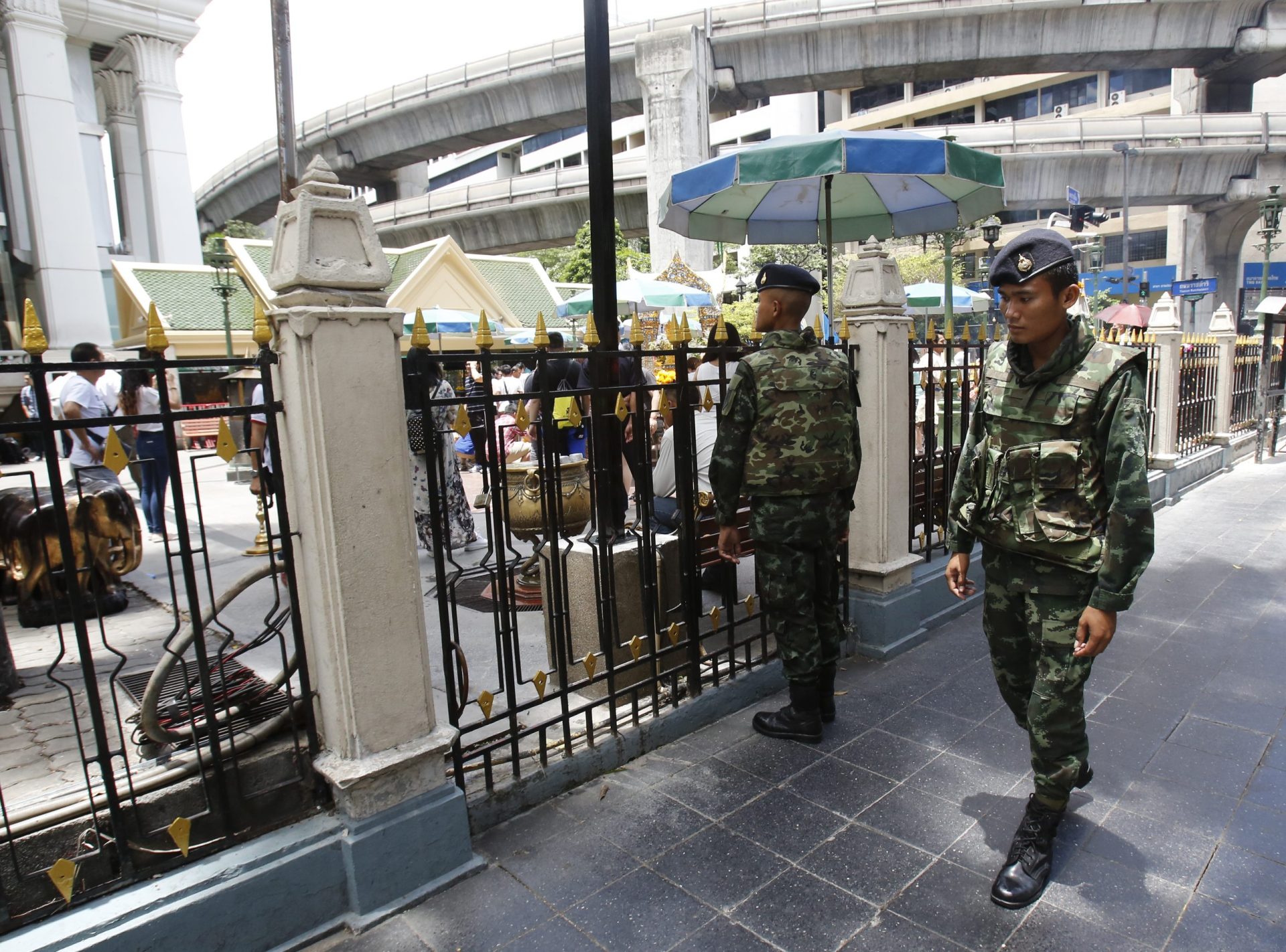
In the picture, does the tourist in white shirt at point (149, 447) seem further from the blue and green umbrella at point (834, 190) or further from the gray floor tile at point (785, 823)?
the gray floor tile at point (785, 823)

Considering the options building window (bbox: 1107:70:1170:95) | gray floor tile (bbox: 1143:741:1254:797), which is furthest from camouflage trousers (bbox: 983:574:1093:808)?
building window (bbox: 1107:70:1170:95)

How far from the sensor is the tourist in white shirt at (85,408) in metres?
5.85

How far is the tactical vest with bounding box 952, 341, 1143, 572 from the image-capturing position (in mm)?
2426

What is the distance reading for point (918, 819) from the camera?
2.89 m

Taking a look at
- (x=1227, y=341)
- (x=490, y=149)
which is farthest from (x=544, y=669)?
(x=490, y=149)

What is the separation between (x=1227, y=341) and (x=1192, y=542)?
4.55 metres

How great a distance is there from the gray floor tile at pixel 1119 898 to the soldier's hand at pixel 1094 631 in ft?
2.55

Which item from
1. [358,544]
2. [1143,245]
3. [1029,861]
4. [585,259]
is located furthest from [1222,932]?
[1143,245]

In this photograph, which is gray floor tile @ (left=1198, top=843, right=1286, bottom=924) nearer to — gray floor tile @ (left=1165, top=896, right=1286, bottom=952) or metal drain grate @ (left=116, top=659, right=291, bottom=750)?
gray floor tile @ (left=1165, top=896, right=1286, bottom=952)

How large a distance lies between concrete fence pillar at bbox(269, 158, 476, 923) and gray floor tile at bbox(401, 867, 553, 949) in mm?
82

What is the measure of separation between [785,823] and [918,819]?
0.49m

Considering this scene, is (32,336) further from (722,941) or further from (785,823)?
(785,823)

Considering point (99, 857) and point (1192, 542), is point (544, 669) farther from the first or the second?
point (1192, 542)

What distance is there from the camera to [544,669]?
4.11 m
